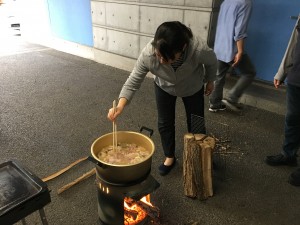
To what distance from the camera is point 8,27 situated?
9227mm

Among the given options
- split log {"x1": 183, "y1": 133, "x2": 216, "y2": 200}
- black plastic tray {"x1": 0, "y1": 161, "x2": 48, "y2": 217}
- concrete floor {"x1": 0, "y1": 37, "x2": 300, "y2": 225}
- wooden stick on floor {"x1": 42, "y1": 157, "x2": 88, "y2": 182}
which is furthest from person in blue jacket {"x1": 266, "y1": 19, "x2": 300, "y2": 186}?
black plastic tray {"x1": 0, "y1": 161, "x2": 48, "y2": 217}

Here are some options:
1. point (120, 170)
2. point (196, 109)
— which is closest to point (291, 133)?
point (196, 109)

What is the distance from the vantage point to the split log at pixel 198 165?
220cm

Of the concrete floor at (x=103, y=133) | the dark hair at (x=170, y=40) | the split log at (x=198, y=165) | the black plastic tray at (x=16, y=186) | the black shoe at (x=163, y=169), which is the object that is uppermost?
the dark hair at (x=170, y=40)

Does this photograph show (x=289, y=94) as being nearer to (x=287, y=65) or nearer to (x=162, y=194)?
(x=287, y=65)

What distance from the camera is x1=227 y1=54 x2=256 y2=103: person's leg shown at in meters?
3.53

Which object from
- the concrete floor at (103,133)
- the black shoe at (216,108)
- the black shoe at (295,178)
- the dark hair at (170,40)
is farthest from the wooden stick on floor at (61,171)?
the black shoe at (295,178)

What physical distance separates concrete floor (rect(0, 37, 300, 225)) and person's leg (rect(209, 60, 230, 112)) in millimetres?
147

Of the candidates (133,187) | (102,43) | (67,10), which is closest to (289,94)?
(133,187)

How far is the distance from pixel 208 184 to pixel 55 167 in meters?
1.50

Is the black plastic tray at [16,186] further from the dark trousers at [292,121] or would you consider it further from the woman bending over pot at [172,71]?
the dark trousers at [292,121]

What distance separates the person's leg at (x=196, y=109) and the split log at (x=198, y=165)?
0.48 ft

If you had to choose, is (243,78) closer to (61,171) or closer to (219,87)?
(219,87)

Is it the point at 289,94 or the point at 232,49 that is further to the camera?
the point at 232,49
